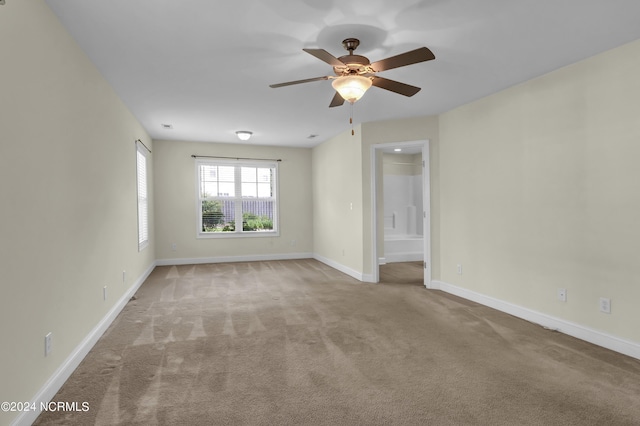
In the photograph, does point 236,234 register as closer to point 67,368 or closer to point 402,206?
point 402,206

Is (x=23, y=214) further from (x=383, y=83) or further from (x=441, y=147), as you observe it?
(x=441, y=147)

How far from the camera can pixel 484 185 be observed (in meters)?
4.18

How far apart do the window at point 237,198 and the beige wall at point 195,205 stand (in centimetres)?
15

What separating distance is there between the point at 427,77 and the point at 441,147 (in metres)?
1.62

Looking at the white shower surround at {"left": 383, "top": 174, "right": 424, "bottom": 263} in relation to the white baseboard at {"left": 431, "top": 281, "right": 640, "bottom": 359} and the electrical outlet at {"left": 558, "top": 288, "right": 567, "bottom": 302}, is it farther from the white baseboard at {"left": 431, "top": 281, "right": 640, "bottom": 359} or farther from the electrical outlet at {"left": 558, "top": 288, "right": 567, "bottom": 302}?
the electrical outlet at {"left": 558, "top": 288, "right": 567, "bottom": 302}

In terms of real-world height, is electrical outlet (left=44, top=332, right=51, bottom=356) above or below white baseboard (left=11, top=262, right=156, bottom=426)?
above

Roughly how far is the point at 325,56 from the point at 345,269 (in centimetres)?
433

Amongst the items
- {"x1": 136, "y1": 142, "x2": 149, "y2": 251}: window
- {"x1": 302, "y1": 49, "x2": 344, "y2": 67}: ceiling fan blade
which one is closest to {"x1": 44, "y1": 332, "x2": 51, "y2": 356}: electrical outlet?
{"x1": 302, "y1": 49, "x2": 344, "y2": 67}: ceiling fan blade

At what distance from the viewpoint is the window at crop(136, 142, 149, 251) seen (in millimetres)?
5273

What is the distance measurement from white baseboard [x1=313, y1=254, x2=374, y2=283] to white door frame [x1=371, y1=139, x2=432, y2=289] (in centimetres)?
11

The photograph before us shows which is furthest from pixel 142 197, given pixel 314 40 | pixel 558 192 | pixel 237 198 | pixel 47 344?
pixel 558 192

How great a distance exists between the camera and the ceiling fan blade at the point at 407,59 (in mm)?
2236

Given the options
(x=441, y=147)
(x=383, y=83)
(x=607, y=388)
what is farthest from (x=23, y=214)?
(x=441, y=147)

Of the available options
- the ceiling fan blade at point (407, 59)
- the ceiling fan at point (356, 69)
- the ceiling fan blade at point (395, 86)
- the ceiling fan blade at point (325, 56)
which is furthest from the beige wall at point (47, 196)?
the ceiling fan blade at point (395, 86)
